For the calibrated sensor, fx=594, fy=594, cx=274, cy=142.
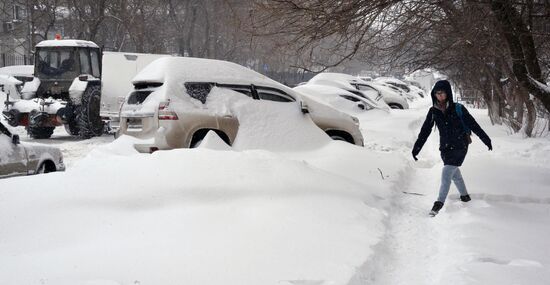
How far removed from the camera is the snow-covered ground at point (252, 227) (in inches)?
177

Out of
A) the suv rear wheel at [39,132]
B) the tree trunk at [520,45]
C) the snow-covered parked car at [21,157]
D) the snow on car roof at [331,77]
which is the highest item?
the tree trunk at [520,45]

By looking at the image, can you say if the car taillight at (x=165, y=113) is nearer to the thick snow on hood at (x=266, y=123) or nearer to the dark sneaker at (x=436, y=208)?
the thick snow on hood at (x=266, y=123)

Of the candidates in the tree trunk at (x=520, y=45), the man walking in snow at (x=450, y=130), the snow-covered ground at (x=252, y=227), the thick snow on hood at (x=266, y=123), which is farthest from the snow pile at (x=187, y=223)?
the tree trunk at (x=520, y=45)

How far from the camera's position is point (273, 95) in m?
10.8

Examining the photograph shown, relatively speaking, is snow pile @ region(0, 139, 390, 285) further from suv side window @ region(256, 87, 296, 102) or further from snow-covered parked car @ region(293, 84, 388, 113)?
snow-covered parked car @ region(293, 84, 388, 113)

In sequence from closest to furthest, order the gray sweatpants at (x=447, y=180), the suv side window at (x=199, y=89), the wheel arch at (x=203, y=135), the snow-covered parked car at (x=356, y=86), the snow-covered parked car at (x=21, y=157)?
1. the gray sweatpants at (x=447, y=180)
2. the snow-covered parked car at (x=21, y=157)
3. the wheel arch at (x=203, y=135)
4. the suv side window at (x=199, y=89)
5. the snow-covered parked car at (x=356, y=86)

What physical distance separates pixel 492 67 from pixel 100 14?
19106 mm

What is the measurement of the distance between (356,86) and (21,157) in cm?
1979

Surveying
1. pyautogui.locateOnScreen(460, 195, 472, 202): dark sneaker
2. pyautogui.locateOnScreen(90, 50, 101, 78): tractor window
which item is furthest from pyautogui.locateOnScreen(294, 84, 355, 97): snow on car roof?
pyautogui.locateOnScreen(460, 195, 472, 202): dark sneaker

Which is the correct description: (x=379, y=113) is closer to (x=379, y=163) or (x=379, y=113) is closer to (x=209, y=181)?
(x=379, y=163)

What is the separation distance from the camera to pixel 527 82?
8.48 metres

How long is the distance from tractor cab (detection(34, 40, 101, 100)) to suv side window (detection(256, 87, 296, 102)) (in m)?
8.49

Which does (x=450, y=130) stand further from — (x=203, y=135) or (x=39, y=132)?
(x=39, y=132)

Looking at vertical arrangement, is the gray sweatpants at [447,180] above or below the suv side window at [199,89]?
below
